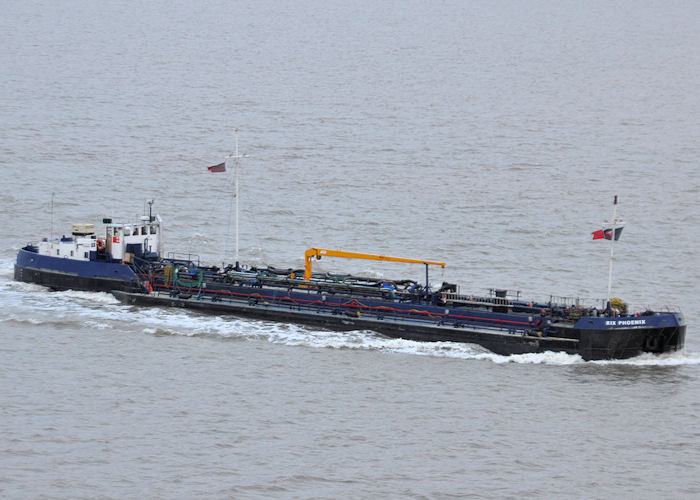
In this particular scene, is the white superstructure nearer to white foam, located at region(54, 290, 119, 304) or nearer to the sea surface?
white foam, located at region(54, 290, 119, 304)

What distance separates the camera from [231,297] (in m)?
48.3

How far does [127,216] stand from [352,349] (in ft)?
81.4

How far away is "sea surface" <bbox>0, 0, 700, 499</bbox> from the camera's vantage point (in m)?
32.8

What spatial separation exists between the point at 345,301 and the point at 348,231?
1670cm

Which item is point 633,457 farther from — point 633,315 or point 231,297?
point 231,297

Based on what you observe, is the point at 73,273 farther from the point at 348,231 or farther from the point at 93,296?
the point at 348,231

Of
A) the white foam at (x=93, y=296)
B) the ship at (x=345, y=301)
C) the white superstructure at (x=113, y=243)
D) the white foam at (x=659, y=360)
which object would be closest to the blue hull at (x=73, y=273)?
the ship at (x=345, y=301)

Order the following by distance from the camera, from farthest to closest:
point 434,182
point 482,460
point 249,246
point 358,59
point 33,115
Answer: point 358,59 → point 33,115 → point 434,182 → point 249,246 → point 482,460

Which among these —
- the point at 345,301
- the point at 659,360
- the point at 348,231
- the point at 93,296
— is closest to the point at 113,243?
the point at 93,296

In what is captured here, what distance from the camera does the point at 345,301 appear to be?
46.4 metres

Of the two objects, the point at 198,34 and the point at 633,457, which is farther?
the point at 198,34

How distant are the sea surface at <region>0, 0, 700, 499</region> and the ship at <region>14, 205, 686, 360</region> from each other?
2.52ft

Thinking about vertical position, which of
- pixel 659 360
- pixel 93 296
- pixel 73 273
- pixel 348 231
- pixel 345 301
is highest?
pixel 348 231

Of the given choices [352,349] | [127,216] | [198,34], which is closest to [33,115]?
[127,216]
